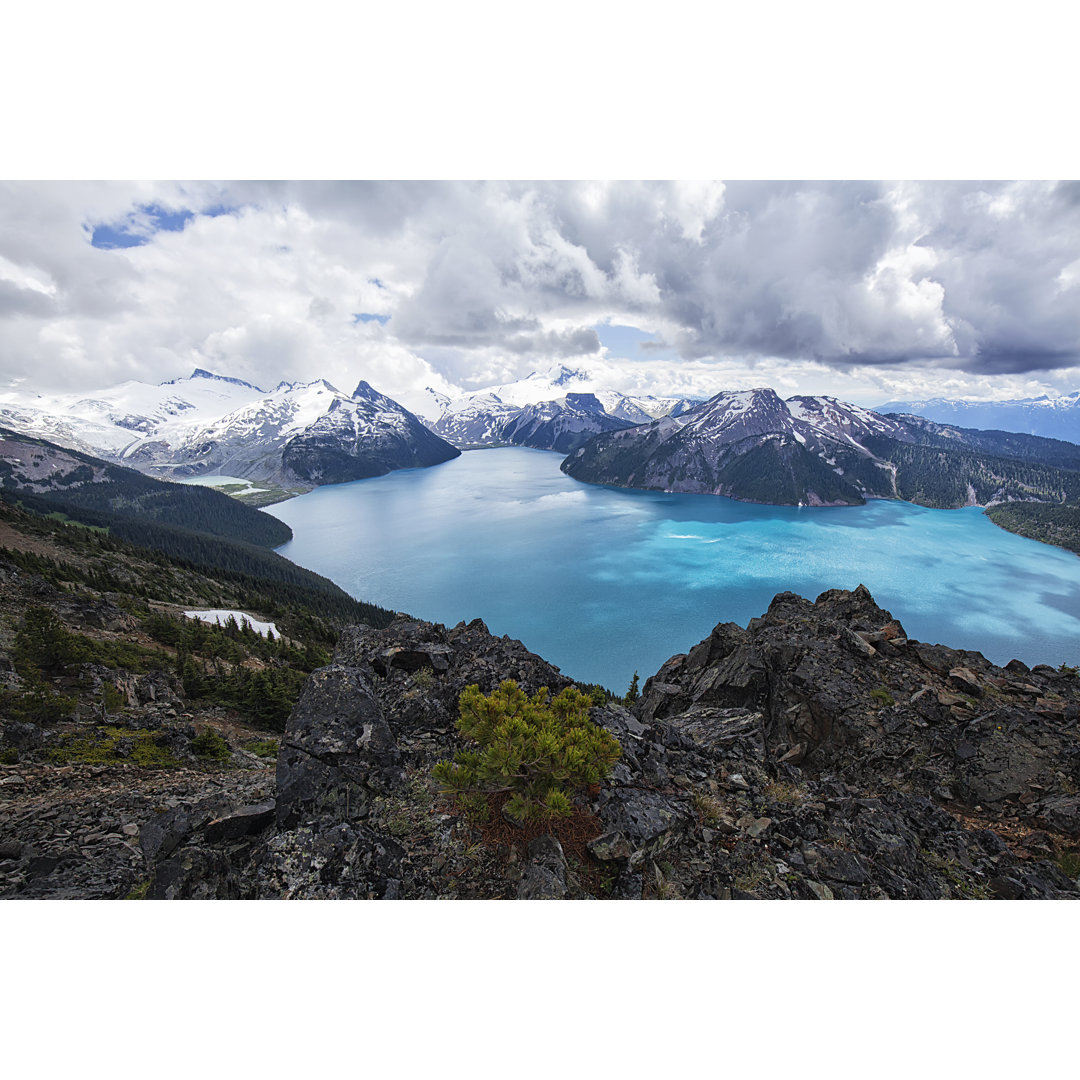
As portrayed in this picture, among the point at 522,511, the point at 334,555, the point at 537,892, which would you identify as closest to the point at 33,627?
the point at 537,892

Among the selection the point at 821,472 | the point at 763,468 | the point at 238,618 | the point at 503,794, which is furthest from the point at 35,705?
the point at 821,472

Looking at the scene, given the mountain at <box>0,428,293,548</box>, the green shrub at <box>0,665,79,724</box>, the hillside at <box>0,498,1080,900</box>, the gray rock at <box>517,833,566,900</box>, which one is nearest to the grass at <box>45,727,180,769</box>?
the hillside at <box>0,498,1080,900</box>

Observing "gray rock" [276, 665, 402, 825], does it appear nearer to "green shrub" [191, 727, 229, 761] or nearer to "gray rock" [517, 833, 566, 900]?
"gray rock" [517, 833, 566, 900]

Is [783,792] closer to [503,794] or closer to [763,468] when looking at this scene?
[503,794]

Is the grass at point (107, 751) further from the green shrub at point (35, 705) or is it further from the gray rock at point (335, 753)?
the gray rock at point (335, 753)

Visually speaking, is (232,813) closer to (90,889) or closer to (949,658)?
(90,889)

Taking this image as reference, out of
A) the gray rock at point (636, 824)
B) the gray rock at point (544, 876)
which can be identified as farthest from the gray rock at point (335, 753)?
the gray rock at point (636, 824)

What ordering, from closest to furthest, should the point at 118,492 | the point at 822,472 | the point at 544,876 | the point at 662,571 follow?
1. the point at 544,876
2. the point at 662,571
3. the point at 118,492
4. the point at 822,472
